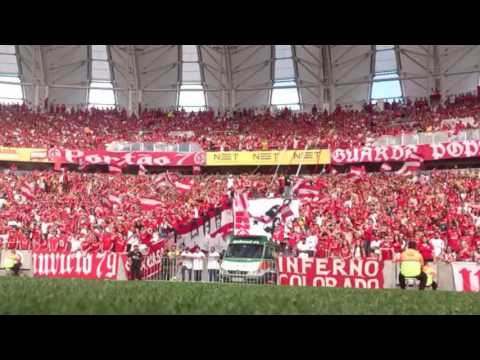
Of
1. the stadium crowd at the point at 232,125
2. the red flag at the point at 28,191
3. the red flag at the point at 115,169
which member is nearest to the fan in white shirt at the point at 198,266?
the red flag at the point at 28,191

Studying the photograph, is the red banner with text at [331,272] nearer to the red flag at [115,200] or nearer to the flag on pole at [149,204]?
the flag on pole at [149,204]

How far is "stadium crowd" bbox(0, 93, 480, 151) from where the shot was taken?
4269cm

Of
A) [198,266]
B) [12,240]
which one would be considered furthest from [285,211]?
[12,240]

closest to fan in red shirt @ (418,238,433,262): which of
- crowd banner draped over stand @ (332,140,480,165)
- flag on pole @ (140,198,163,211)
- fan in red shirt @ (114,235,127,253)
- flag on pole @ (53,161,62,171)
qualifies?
fan in red shirt @ (114,235,127,253)

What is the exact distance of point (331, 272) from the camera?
19188 millimetres

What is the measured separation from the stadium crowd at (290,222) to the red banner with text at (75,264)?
249cm

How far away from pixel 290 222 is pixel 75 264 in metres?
11.8

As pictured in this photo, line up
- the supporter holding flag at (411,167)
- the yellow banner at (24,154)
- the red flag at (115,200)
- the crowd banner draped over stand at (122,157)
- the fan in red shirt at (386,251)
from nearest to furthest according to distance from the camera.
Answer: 1. the fan in red shirt at (386,251)
2. the red flag at (115,200)
3. the supporter holding flag at (411,167)
4. the yellow banner at (24,154)
5. the crowd banner draped over stand at (122,157)

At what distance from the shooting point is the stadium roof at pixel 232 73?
48.2m

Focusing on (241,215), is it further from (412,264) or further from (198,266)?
(412,264)
